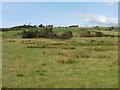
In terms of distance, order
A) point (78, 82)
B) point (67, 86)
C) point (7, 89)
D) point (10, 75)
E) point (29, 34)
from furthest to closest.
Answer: point (29, 34) < point (10, 75) < point (78, 82) < point (67, 86) < point (7, 89)

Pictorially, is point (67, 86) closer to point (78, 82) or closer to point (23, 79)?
point (78, 82)

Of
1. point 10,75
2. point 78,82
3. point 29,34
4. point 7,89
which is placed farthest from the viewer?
point 29,34

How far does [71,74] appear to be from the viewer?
14.5 metres

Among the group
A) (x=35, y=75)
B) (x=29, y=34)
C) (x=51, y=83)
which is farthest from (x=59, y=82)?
(x=29, y=34)

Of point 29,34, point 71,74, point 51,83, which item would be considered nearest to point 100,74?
point 71,74

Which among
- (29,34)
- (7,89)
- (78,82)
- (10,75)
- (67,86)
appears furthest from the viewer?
(29,34)

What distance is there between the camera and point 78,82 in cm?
1219

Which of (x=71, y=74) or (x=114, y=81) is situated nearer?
(x=114, y=81)

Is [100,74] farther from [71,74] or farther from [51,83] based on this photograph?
[51,83]

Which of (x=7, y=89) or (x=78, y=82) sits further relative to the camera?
(x=78, y=82)

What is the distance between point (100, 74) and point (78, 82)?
9.02 feet

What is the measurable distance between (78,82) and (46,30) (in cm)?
9098

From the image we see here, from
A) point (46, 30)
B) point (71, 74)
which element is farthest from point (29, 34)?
point (71, 74)

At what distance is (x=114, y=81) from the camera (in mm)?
12516
